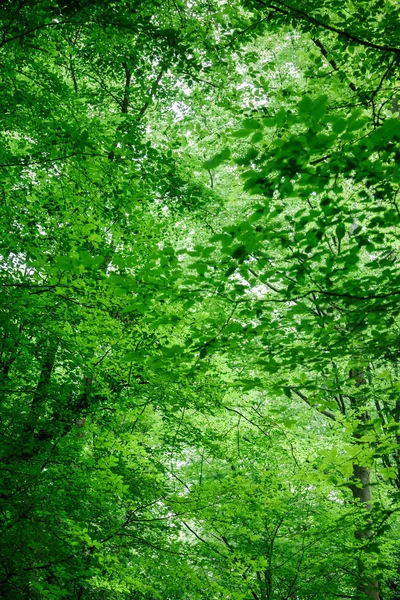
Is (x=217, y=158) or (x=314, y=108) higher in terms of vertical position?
(x=314, y=108)

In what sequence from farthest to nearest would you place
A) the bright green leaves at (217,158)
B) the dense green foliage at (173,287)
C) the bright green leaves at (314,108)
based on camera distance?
the dense green foliage at (173,287) < the bright green leaves at (217,158) < the bright green leaves at (314,108)

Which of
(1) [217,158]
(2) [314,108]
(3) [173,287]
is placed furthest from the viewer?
(3) [173,287]

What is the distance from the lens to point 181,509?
19.8 feet

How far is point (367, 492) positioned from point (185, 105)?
400 inches

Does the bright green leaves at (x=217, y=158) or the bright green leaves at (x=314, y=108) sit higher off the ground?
the bright green leaves at (x=314, y=108)

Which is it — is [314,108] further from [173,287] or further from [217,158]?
[173,287]

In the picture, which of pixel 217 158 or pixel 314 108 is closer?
pixel 314 108

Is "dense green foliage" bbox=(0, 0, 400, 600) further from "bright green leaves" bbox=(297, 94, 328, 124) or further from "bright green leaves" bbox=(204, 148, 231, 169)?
"bright green leaves" bbox=(204, 148, 231, 169)

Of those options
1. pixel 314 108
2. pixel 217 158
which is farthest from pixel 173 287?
pixel 314 108

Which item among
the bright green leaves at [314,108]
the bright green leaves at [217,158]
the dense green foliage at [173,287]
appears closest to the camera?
the bright green leaves at [314,108]

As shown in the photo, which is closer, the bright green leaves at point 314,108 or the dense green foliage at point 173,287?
the bright green leaves at point 314,108

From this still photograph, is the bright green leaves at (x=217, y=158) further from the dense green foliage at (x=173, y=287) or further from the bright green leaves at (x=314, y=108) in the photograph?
the bright green leaves at (x=314, y=108)

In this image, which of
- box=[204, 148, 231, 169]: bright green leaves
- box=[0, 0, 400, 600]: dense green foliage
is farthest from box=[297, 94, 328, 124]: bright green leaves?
box=[204, 148, 231, 169]: bright green leaves

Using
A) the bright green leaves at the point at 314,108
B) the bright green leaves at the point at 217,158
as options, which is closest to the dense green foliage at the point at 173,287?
the bright green leaves at the point at 314,108
